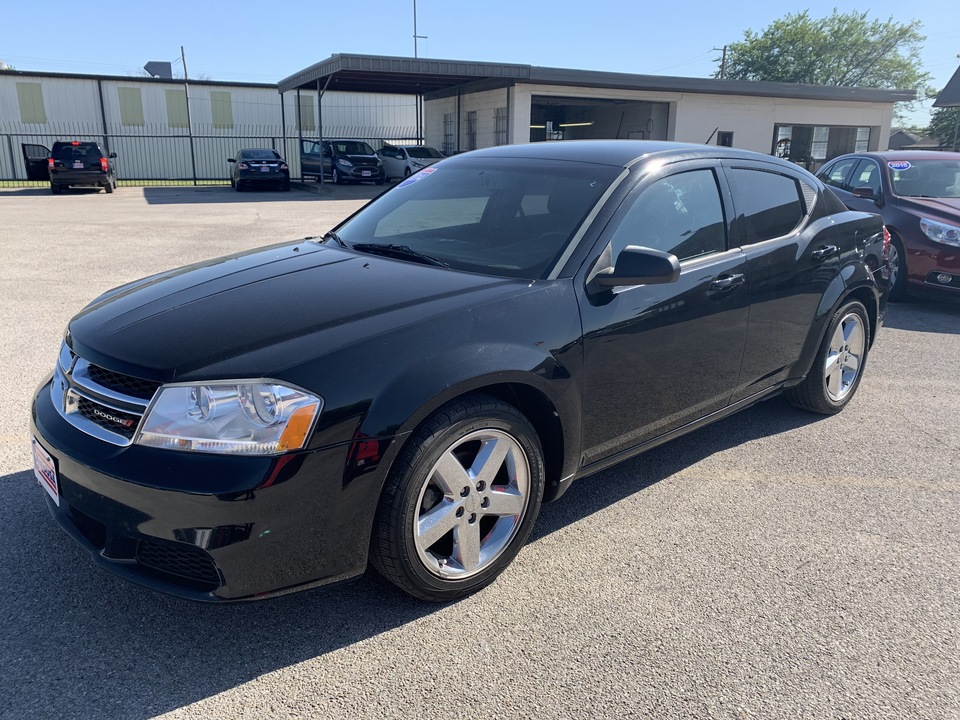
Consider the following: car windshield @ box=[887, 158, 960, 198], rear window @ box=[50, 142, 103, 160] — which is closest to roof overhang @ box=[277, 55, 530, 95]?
rear window @ box=[50, 142, 103, 160]

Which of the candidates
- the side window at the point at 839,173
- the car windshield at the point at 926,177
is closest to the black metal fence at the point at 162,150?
the side window at the point at 839,173

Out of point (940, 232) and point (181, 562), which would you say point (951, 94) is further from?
point (181, 562)

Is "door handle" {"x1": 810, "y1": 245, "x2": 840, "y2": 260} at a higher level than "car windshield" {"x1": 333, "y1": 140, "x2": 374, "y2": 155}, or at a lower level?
lower

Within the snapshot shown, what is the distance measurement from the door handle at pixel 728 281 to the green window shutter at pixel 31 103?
126ft

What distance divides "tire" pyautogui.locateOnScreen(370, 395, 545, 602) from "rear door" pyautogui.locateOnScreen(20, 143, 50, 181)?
31.3 m

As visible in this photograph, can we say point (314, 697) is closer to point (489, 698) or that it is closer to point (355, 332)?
point (489, 698)

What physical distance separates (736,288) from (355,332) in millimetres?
2064

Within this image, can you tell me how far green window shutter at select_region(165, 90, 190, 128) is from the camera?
35.8 metres

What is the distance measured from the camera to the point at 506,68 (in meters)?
25.7

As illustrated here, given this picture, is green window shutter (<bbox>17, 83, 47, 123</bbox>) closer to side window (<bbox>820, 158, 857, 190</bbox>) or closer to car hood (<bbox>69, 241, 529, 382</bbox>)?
side window (<bbox>820, 158, 857, 190</bbox>)

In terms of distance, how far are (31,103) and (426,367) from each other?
39.1m

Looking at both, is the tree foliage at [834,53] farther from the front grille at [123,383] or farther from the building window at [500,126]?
the front grille at [123,383]

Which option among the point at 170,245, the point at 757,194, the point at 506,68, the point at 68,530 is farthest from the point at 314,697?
the point at 506,68

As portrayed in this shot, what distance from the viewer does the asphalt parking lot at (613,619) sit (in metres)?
2.34
